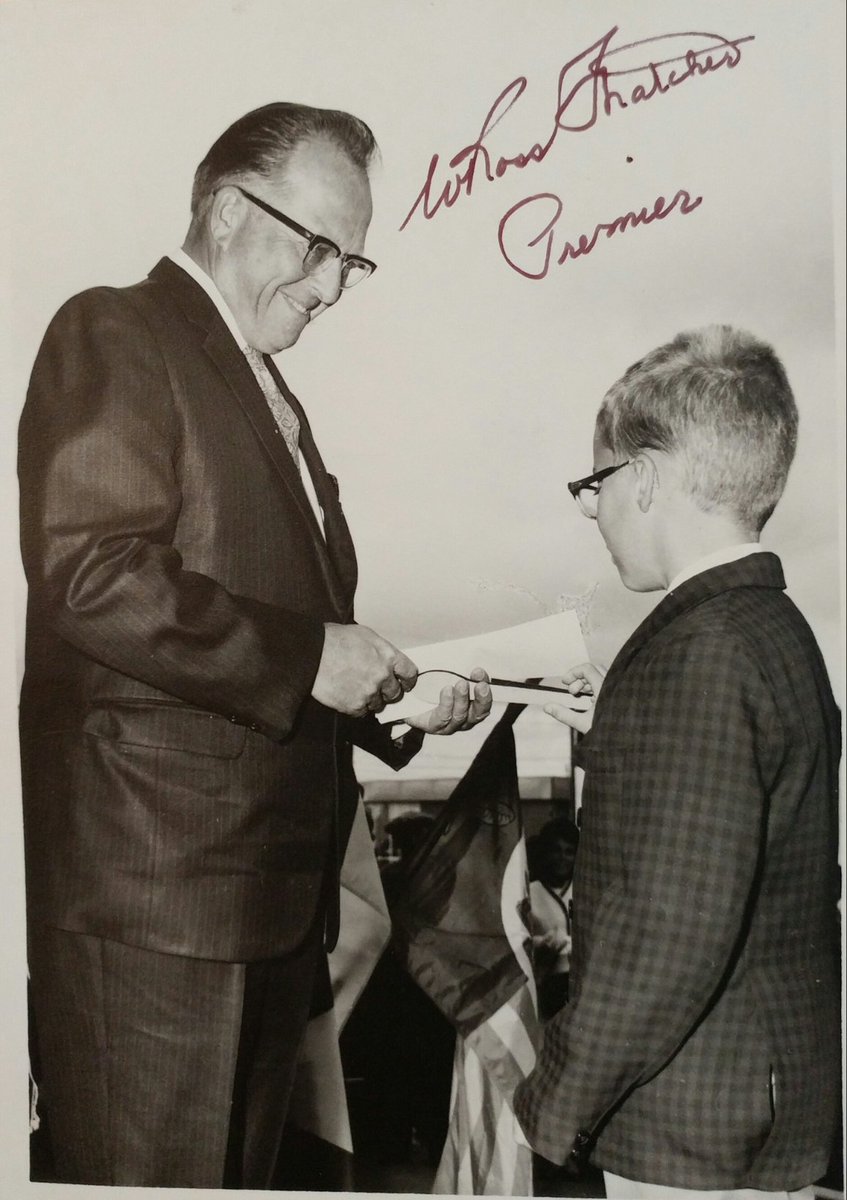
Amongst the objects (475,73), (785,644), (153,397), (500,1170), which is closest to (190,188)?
(153,397)

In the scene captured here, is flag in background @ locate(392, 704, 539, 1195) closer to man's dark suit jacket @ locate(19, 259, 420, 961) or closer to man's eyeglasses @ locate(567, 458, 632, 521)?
man's dark suit jacket @ locate(19, 259, 420, 961)

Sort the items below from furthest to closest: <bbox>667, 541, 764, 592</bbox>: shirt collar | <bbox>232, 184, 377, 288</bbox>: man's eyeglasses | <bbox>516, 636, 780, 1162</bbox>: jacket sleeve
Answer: <bbox>232, 184, 377, 288</bbox>: man's eyeglasses → <bbox>667, 541, 764, 592</bbox>: shirt collar → <bbox>516, 636, 780, 1162</bbox>: jacket sleeve

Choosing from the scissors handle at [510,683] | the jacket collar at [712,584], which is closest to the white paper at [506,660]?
the scissors handle at [510,683]

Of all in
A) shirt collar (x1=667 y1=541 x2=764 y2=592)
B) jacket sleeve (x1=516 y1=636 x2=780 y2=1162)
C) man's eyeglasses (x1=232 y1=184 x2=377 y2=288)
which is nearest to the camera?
jacket sleeve (x1=516 y1=636 x2=780 y2=1162)

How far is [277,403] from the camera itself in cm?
171

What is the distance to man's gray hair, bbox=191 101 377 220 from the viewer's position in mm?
1701

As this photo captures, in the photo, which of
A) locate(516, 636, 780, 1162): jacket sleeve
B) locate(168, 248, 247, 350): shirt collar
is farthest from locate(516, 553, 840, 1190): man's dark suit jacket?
locate(168, 248, 247, 350): shirt collar

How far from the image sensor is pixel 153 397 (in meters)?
1.66

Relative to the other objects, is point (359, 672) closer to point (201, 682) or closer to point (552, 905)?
point (201, 682)

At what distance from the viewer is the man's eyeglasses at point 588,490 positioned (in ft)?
5.39

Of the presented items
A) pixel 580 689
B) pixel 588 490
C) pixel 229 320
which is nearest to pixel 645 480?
pixel 588 490

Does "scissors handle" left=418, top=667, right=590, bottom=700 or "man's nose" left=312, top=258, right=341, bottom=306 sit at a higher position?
"man's nose" left=312, top=258, right=341, bottom=306
